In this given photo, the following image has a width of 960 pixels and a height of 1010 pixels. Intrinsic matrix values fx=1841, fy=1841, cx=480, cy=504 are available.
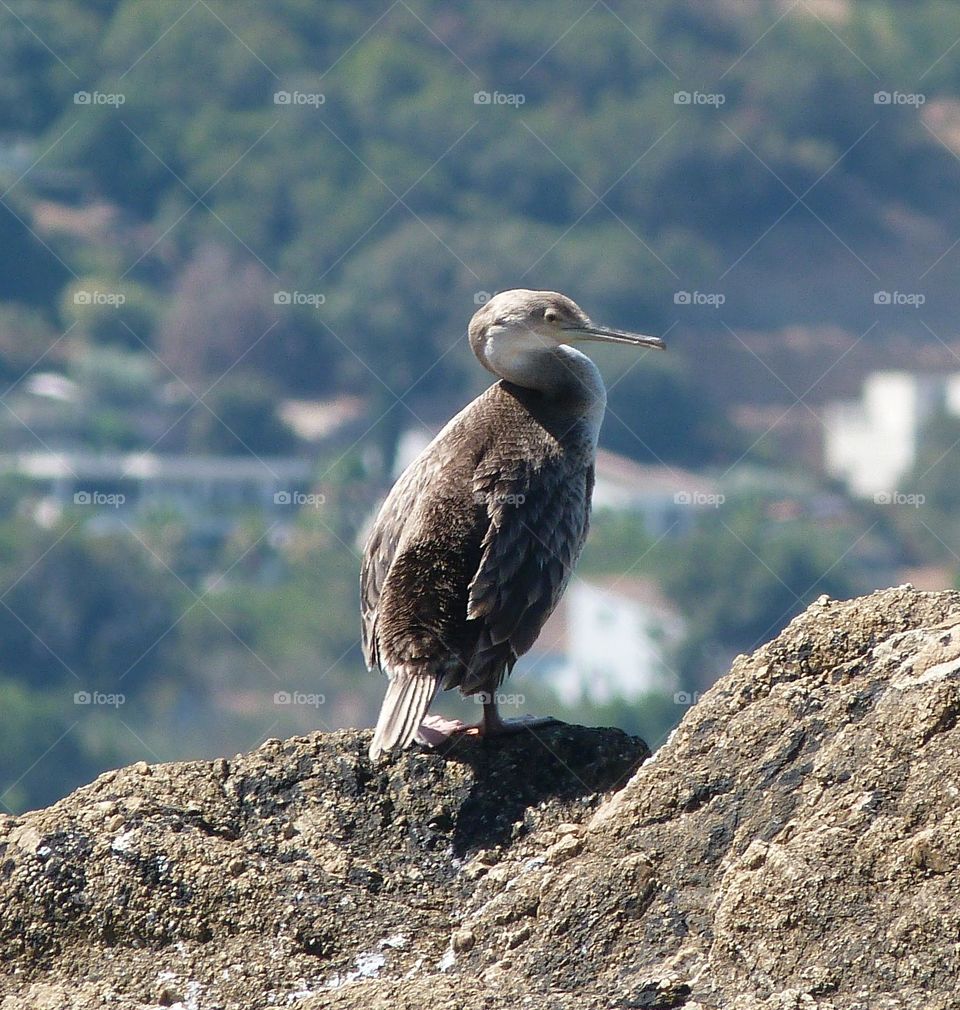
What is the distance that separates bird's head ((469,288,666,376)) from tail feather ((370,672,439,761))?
7.45 feet

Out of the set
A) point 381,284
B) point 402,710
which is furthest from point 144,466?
point 402,710

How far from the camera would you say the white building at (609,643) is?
290ft

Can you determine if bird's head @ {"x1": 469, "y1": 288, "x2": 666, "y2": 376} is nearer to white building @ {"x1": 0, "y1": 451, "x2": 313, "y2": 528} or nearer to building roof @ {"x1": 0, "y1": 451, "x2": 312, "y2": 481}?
white building @ {"x1": 0, "y1": 451, "x2": 313, "y2": 528}

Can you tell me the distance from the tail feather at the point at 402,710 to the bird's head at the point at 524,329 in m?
2.27

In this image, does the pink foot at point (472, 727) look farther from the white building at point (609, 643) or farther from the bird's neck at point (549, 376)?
the white building at point (609, 643)

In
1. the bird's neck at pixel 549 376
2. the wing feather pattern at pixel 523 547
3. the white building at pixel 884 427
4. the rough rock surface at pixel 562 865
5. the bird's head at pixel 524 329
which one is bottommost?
the rough rock surface at pixel 562 865

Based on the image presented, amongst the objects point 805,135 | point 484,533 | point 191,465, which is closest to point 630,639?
point 191,465

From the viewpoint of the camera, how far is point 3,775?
77.4 metres

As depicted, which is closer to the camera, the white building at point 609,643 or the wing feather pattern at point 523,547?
the wing feather pattern at point 523,547

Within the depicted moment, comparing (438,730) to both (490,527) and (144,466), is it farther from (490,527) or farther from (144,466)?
(144,466)

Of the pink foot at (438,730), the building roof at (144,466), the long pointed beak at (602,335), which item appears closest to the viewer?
the pink foot at (438,730)

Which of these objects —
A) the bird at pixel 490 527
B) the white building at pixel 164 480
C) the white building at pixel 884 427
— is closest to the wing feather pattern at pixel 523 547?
the bird at pixel 490 527

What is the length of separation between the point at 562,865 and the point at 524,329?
3.94m

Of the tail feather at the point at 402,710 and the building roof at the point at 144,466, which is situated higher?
the building roof at the point at 144,466
